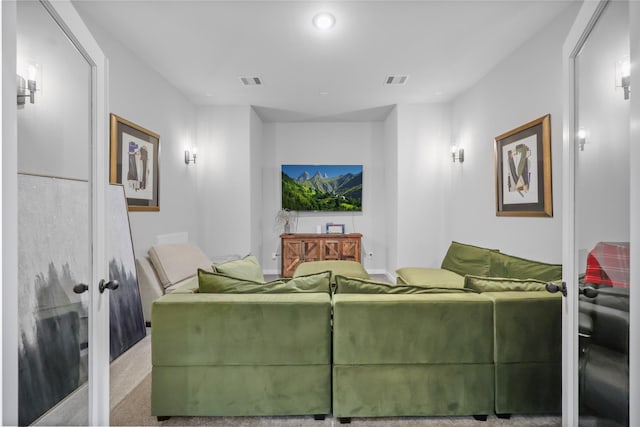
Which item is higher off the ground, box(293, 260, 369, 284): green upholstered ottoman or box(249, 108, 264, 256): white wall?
box(249, 108, 264, 256): white wall

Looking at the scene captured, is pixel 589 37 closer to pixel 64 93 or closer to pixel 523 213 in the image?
pixel 523 213

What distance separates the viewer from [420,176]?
4.59 meters

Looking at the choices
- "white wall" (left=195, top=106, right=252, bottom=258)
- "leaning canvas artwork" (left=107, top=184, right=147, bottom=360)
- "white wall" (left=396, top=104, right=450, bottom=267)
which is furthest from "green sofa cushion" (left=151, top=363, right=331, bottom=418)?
"white wall" (left=396, top=104, right=450, bottom=267)

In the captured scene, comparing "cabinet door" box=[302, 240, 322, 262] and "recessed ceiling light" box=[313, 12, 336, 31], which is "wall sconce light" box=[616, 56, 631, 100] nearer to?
"recessed ceiling light" box=[313, 12, 336, 31]

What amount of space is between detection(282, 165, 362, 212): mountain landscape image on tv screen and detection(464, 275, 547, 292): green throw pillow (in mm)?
3669

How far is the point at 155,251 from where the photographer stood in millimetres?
3273

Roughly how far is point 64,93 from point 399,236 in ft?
13.2

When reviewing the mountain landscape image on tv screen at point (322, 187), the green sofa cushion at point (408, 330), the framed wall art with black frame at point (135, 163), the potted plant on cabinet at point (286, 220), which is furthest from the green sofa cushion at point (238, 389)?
the mountain landscape image on tv screen at point (322, 187)

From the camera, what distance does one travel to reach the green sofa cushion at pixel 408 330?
168cm

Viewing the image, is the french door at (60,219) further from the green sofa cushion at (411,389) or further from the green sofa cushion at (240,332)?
the green sofa cushion at (411,389)

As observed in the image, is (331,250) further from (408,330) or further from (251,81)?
(408,330)

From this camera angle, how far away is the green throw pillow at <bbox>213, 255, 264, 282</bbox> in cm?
221

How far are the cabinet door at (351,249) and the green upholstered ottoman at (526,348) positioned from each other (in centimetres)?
343

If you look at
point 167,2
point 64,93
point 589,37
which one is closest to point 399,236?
point 589,37
